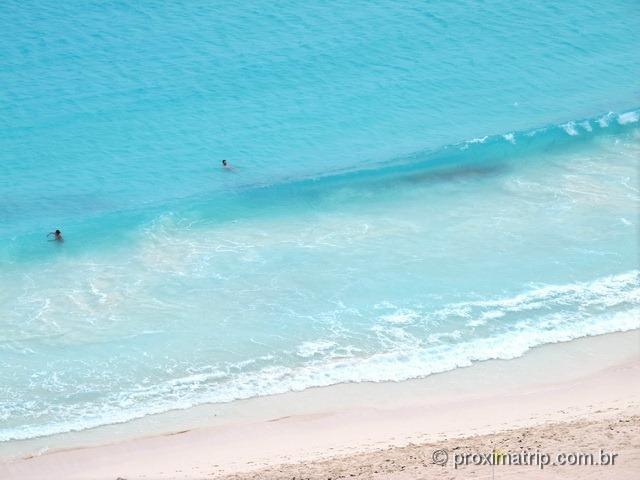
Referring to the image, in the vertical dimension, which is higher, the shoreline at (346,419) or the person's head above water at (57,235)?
the person's head above water at (57,235)

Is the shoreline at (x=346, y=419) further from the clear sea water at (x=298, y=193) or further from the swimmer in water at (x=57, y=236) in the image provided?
the swimmer in water at (x=57, y=236)

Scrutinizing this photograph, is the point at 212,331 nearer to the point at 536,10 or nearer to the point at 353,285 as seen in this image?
the point at 353,285

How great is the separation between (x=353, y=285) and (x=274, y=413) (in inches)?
204

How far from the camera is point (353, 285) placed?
83.0 ft

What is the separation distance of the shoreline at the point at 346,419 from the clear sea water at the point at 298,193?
0.51 m

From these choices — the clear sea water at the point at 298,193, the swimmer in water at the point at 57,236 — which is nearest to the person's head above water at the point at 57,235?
the swimmer in water at the point at 57,236

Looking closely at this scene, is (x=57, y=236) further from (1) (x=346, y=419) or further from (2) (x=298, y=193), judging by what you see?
(1) (x=346, y=419)

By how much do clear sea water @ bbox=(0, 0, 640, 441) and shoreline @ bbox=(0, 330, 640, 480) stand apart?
0.51 meters

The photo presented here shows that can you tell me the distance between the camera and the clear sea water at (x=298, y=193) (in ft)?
75.9

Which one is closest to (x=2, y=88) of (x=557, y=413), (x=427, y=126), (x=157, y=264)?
(x=157, y=264)

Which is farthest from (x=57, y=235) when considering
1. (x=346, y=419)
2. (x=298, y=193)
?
(x=346, y=419)

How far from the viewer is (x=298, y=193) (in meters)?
29.4

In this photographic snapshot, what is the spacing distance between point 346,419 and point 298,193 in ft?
32.7

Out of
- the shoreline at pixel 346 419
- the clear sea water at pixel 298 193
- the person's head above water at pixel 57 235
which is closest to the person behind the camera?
the shoreline at pixel 346 419
